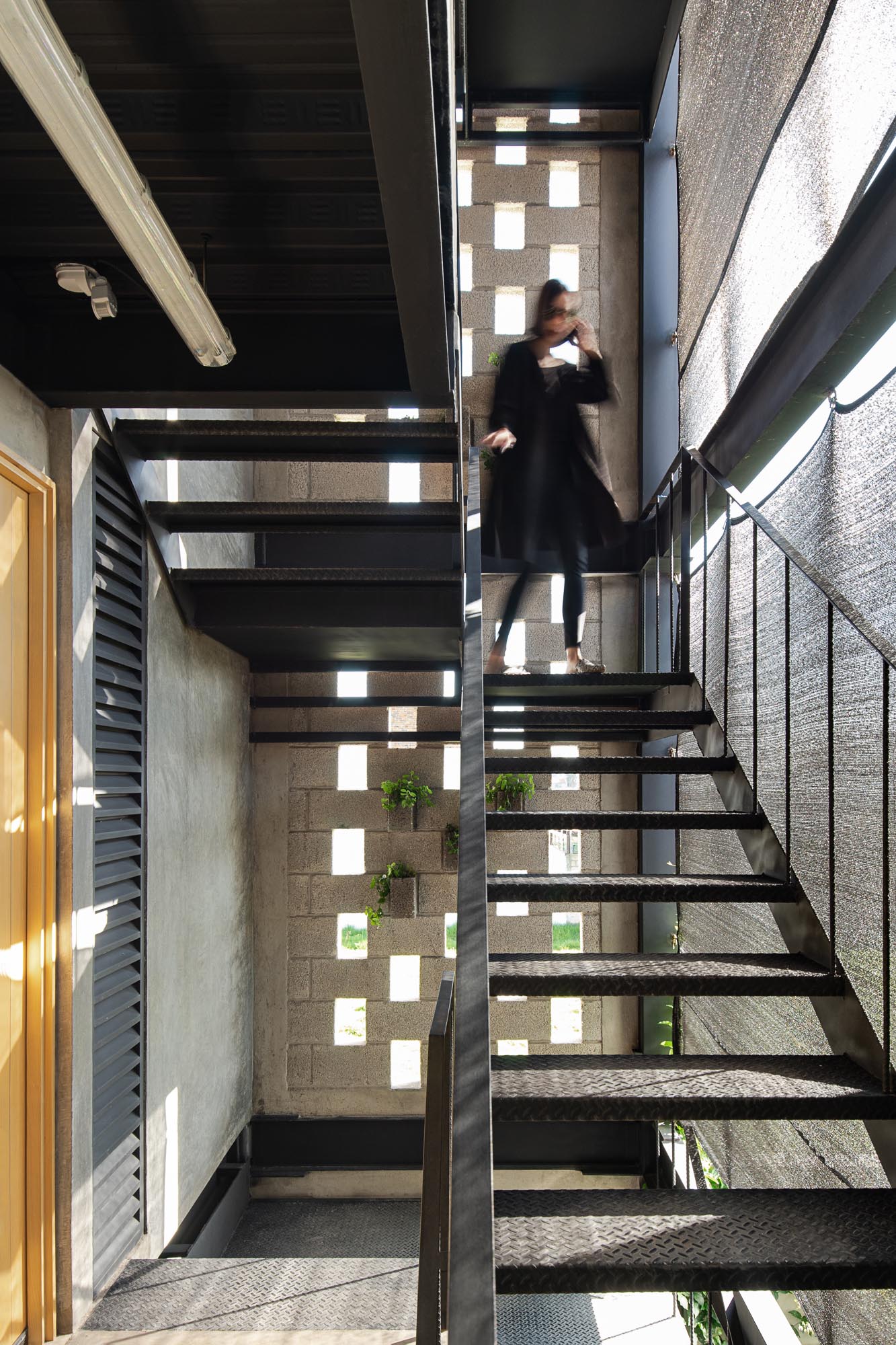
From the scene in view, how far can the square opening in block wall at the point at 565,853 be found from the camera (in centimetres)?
504

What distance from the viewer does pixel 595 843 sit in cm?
505

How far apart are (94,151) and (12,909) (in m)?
1.90

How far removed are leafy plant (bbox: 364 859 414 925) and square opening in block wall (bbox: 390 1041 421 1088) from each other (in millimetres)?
671

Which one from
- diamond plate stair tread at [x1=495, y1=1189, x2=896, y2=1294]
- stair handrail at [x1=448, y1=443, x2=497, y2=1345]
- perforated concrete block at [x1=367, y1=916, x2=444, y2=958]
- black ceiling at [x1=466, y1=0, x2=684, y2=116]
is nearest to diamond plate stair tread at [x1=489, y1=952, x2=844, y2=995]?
diamond plate stair tread at [x1=495, y1=1189, x2=896, y2=1294]

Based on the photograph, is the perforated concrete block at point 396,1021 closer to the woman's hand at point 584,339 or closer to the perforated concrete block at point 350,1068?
the perforated concrete block at point 350,1068

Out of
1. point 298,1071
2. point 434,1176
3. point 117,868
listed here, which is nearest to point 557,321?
point 117,868

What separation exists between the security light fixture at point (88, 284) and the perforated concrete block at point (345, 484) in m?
2.80

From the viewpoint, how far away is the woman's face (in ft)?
14.3

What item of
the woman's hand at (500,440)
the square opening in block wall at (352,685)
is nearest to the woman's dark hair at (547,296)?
the woman's hand at (500,440)

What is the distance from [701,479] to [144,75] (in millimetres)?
2606

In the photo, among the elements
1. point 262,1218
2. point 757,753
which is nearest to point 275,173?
point 757,753

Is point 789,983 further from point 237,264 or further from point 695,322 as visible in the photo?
point 695,322

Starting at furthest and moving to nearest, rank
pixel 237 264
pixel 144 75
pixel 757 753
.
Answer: pixel 757 753 → pixel 237 264 → pixel 144 75

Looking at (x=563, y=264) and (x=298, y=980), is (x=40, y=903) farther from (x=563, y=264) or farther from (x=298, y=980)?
(x=563, y=264)
